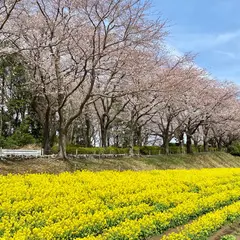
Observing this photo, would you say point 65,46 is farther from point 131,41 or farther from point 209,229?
point 209,229

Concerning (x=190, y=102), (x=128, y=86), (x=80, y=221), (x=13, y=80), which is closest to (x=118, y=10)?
(x=128, y=86)

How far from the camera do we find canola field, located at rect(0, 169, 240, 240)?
19.8 feet

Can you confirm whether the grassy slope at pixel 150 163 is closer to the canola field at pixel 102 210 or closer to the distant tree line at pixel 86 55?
the distant tree line at pixel 86 55

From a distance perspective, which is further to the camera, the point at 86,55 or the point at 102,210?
the point at 86,55

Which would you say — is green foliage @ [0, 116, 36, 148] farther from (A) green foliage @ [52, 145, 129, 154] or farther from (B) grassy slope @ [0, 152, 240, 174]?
(B) grassy slope @ [0, 152, 240, 174]

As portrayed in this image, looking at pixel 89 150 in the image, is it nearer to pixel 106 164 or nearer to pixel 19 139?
pixel 106 164

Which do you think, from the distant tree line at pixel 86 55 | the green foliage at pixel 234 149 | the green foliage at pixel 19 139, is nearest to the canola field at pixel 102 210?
the distant tree line at pixel 86 55

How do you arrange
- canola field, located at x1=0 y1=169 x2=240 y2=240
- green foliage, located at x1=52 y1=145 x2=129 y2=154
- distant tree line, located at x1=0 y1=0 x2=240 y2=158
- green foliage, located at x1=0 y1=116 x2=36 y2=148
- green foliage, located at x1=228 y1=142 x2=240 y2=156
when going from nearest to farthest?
1. canola field, located at x1=0 y1=169 x2=240 y2=240
2. distant tree line, located at x1=0 y1=0 x2=240 y2=158
3. green foliage, located at x1=52 y1=145 x2=129 y2=154
4. green foliage, located at x1=0 y1=116 x2=36 y2=148
5. green foliage, located at x1=228 y1=142 x2=240 y2=156

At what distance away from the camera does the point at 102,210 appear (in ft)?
25.5

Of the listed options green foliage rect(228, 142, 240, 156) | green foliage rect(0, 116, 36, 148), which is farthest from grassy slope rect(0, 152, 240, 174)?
green foliage rect(228, 142, 240, 156)

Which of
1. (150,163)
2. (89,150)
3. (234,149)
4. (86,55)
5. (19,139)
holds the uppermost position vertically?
(86,55)

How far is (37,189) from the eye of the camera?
9.18 meters

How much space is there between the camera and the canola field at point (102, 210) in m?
6.03

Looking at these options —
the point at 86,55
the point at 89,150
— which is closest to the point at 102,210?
the point at 86,55
